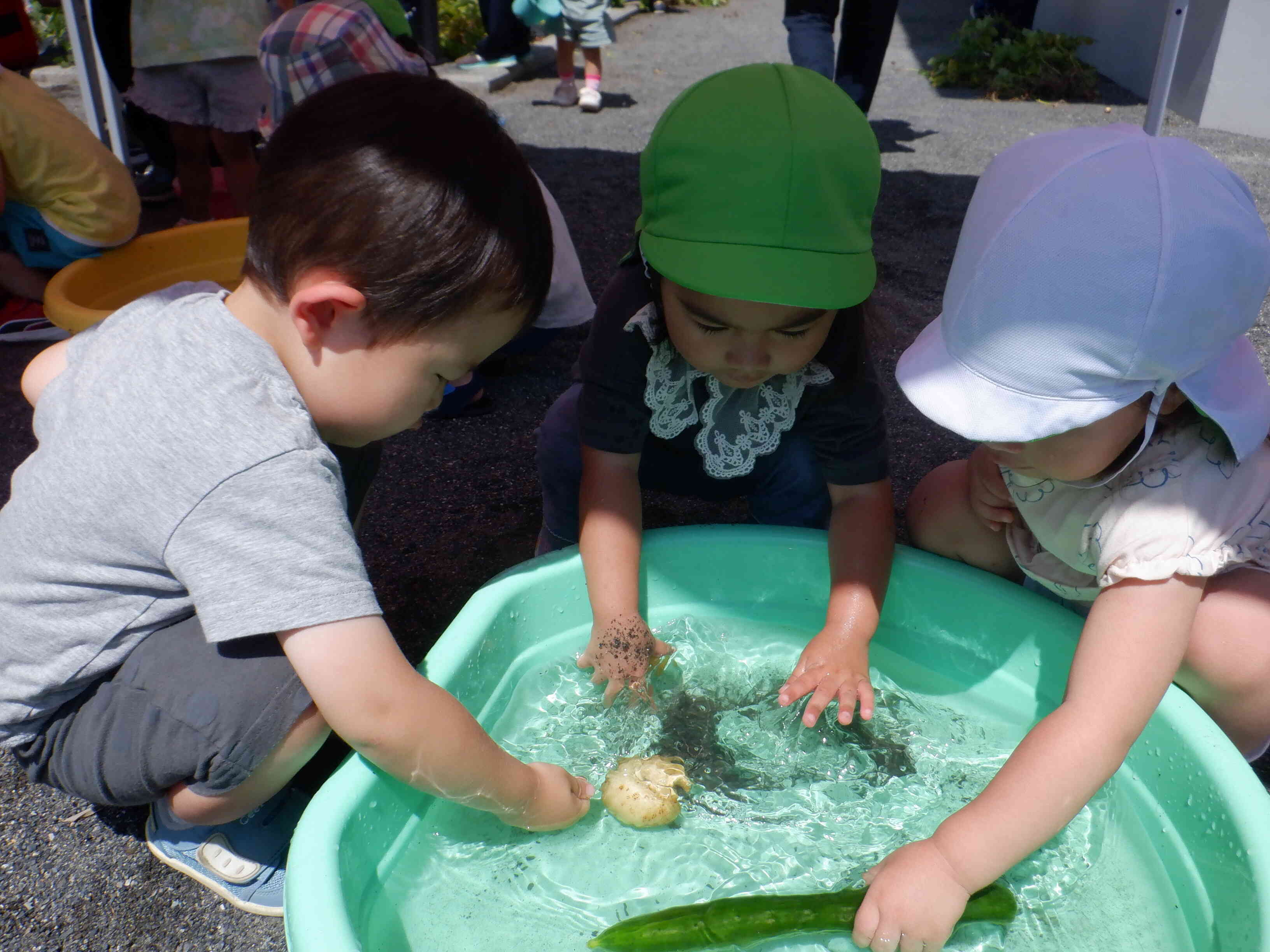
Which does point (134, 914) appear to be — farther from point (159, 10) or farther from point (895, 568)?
point (159, 10)

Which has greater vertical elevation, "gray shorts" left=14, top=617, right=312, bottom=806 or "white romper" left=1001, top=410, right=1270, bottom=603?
"white romper" left=1001, top=410, right=1270, bottom=603

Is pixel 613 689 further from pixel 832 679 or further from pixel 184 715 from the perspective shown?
pixel 184 715

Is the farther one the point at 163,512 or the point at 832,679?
the point at 832,679

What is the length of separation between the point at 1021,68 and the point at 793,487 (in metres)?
5.29

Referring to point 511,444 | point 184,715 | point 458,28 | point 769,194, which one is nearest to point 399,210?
point 769,194

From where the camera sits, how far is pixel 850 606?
156 cm

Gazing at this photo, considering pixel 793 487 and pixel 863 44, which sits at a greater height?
pixel 863 44

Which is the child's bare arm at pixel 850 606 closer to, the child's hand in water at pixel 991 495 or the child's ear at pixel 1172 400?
the child's hand in water at pixel 991 495

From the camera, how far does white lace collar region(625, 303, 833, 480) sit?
1623mm

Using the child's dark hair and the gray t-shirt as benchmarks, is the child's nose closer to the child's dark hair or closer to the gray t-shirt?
the child's dark hair

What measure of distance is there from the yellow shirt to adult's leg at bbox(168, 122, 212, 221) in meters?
0.61

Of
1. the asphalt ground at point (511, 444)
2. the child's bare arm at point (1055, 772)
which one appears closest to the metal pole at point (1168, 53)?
the asphalt ground at point (511, 444)

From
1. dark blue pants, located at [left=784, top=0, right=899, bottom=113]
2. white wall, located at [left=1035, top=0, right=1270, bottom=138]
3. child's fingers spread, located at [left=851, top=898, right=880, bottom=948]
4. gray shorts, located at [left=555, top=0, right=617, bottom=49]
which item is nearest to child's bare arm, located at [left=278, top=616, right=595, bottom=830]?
child's fingers spread, located at [left=851, top=898, right=880, bottom=948]

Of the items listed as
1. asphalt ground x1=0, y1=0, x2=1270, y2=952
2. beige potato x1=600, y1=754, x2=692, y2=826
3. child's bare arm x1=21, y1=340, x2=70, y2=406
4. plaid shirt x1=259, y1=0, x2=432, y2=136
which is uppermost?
plaid shirt x1=259, y1=0, x2=432, y2=136
